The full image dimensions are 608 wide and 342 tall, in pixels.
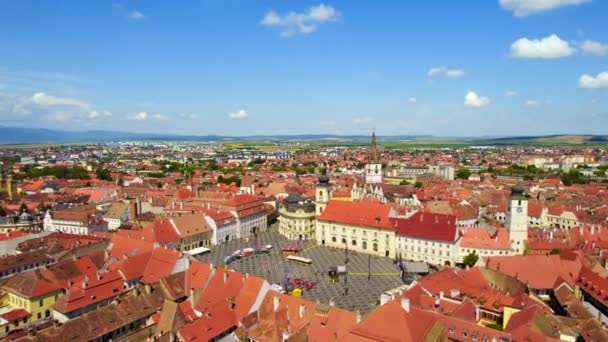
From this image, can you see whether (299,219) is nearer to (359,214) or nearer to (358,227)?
(359,214)

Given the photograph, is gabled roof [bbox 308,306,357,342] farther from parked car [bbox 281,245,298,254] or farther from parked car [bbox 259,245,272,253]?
parked car [bbox 259,245,272,253]

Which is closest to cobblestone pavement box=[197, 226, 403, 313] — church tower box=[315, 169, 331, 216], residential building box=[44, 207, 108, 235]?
church tower box=[315, 169, 331, 216]

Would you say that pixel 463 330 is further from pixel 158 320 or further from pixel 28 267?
pixel 28 267

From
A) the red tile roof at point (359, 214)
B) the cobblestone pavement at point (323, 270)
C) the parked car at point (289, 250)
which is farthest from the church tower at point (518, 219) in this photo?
the parked car at point (289, 250)

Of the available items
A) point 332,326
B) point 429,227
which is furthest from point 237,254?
point 332,326

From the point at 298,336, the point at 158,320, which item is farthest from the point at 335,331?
the point at 158,320

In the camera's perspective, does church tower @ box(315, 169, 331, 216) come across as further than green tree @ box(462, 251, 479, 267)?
Yes
